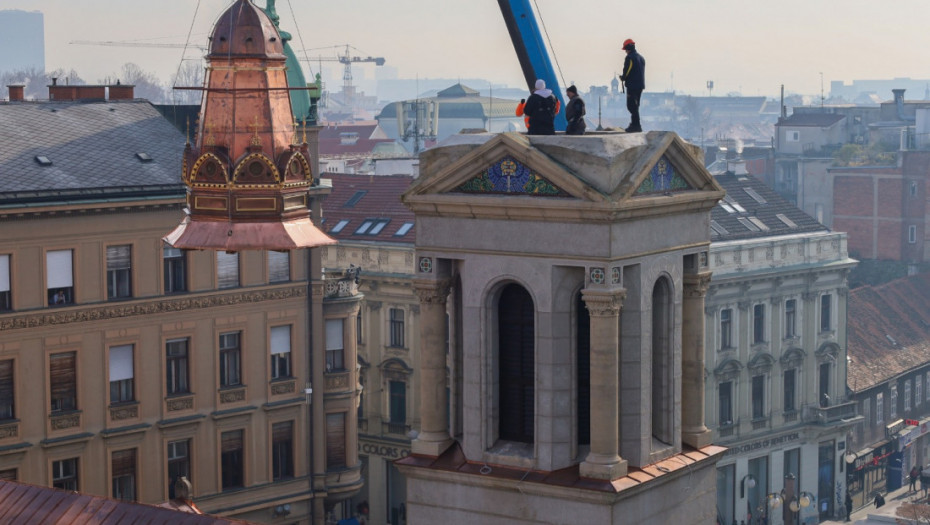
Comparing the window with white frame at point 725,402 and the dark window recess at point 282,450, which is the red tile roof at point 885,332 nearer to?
the window with white frame at point 725,402

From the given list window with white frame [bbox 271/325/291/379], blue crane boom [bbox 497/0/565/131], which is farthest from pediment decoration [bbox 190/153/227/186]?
window with white frame [bbox 271/325/291/379]

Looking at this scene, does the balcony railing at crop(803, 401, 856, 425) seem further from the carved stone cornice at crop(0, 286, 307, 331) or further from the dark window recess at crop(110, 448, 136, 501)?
the dark window recess at crop(110, 448, 136, 501)

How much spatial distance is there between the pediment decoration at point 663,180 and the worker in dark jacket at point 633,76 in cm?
155

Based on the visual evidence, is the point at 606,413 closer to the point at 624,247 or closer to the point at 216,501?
the point at 624,247

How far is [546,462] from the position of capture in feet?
111

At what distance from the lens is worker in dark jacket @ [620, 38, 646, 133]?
35.9m

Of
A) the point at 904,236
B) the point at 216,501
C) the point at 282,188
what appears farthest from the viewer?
the point at 904,236

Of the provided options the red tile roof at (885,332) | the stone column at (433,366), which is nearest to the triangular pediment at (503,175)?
the stone column at (433,366)

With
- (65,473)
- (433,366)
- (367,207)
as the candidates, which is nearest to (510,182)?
(433,366)

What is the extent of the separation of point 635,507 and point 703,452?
2.78m

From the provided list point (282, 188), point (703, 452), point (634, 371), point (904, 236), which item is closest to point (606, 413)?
point (634, 371)

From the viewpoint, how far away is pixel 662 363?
115 feet

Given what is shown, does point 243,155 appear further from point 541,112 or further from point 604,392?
point 604,392

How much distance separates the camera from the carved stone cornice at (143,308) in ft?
224
